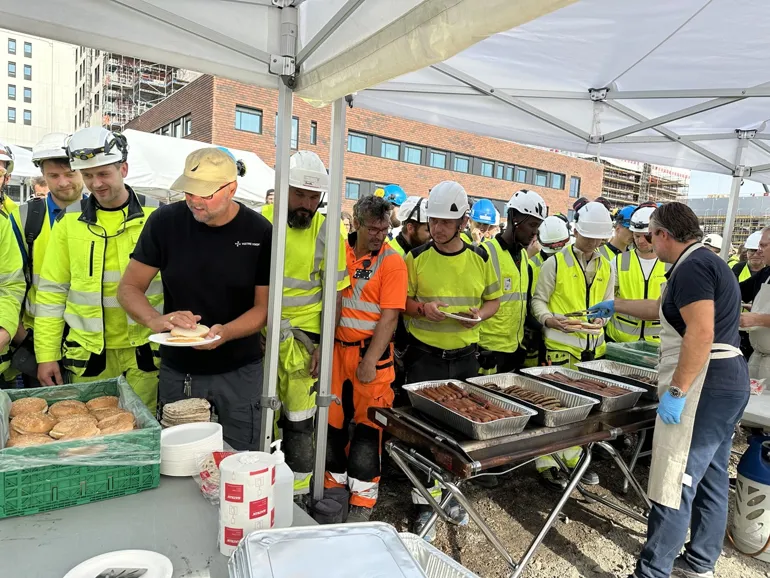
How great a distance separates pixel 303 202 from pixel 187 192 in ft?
3.27

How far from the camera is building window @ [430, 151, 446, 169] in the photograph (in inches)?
1113

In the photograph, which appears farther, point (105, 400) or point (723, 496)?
point (723, 496)

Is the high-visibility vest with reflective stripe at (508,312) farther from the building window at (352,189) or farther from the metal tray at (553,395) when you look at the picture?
the building window at (352,189)

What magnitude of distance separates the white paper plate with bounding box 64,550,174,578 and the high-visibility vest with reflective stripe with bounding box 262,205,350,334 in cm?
199

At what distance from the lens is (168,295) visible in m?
2.66

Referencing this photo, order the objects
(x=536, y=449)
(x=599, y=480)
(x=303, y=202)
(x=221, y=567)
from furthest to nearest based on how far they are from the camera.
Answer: (x=599, y=480) < (x=303, y=202) < (x=536, y=449) < (x=221, y=567)

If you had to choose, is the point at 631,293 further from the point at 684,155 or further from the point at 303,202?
the point at 303,202

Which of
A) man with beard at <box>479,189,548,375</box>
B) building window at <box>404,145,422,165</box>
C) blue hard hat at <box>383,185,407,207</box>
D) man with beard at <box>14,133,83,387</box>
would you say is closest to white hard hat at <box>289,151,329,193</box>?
man with beard at <box>14,133,83,387</box>

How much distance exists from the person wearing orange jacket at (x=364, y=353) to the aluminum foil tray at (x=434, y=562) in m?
1.85

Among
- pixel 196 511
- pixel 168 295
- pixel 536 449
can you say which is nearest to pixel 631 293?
pixel 536 449

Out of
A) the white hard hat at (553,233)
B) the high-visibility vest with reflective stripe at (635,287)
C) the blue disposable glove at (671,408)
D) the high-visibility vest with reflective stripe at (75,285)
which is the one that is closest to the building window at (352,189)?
the white hard hat at (553,233)

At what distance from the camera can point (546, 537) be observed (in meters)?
3.38

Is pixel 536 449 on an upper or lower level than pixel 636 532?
upper

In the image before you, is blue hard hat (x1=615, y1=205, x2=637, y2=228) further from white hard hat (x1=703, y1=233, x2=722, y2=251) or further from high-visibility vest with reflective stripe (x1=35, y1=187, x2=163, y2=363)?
high-visibility vest with reflective stripe (x1=35, y1=187, x2=163, y2=363)
